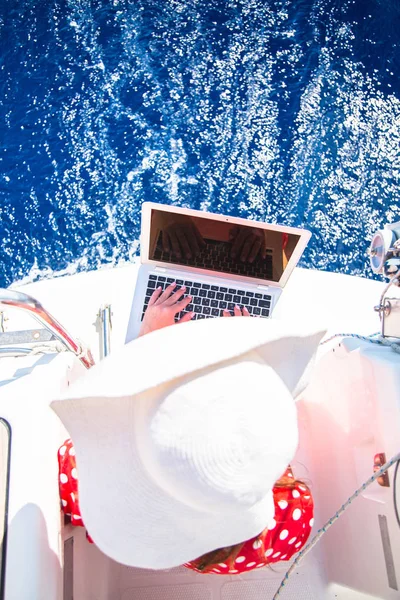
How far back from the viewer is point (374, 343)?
1.07m

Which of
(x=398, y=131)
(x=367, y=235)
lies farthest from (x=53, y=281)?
(x=398, y=131)

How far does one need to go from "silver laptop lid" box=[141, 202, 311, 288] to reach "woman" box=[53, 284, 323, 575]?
0.44 m

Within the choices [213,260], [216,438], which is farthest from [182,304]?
[216,438]

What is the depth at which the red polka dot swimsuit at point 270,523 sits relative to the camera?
802 millimetres

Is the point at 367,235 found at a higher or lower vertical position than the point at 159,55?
lower

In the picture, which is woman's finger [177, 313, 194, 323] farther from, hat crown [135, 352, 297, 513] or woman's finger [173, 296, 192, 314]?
hat crown [135, 352, 297, 513]

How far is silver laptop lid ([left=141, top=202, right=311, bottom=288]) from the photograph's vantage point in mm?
1081

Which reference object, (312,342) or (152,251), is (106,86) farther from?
(312,342)

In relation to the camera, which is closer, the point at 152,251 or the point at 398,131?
the point at 152,251

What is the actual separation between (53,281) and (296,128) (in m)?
1.46

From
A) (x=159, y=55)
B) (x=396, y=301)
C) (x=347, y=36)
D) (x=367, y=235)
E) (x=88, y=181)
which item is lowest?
(x=396, y=301)

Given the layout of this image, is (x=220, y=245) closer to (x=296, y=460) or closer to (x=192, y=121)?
(x=296, y=460)

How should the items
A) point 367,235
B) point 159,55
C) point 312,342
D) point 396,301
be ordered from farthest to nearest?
1. point 159,55
2. point 367,235
3. point 396,301
4. point 312,342

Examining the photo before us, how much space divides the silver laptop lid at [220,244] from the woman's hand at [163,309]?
8 centimetres
